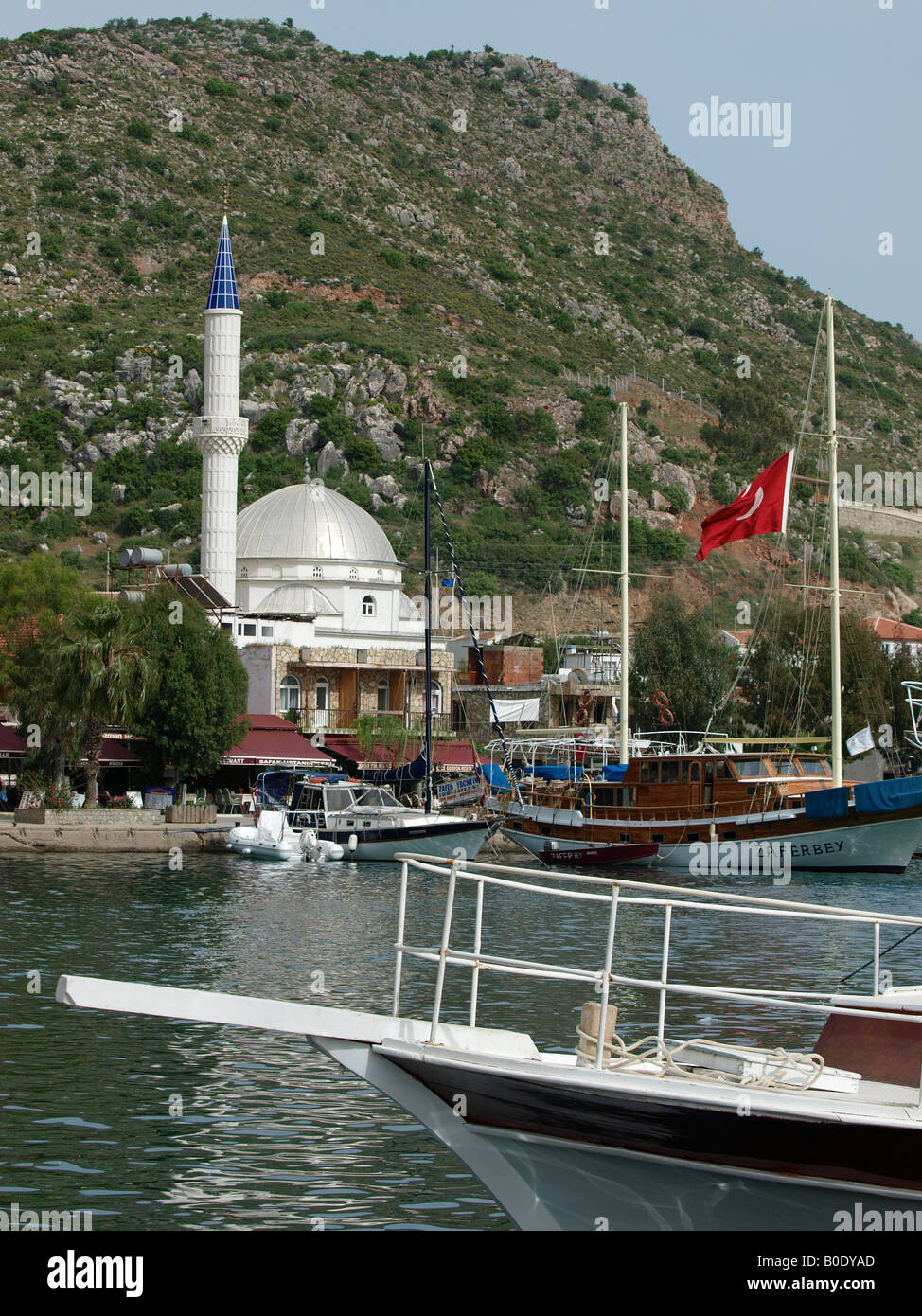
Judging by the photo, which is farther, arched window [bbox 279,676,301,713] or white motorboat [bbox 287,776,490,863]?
arched window [bbox 279,676,301,713]

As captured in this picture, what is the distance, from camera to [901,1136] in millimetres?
9867

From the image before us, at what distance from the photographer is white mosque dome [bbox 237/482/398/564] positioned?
80.1 metres

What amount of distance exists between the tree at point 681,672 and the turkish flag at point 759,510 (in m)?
27.4

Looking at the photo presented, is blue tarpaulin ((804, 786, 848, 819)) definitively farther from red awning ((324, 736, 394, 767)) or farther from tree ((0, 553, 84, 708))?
red awning ((324, 736, 394, 767))

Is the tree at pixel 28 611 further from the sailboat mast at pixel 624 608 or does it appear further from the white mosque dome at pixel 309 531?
the white mosque dome at pixel 309 531

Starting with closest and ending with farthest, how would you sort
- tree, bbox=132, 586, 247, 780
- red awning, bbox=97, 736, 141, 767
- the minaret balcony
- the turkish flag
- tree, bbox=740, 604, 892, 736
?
the turkish flag → tree, bbox=132, 586, 247, 780 → red awning, bbox=97, 736, 141, 767 → tree, bbox=740, 604, 892, 736 → the minaret balcony

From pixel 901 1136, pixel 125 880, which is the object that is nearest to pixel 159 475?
pixel 125 880

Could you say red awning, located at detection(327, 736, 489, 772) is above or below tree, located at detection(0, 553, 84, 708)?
below

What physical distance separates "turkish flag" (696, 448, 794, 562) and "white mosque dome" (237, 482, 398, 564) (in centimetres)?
4043

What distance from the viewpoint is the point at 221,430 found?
71500 millimetres

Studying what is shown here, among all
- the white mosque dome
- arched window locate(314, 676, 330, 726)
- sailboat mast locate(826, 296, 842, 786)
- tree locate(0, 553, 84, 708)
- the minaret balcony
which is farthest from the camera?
the white mosque dome

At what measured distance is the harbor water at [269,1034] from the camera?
13.0 meters

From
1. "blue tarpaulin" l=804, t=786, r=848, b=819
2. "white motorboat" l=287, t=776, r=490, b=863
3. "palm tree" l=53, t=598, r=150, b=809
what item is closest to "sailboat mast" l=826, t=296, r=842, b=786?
"blue tarpaulin" l=804, t=786, r=848, b=819
